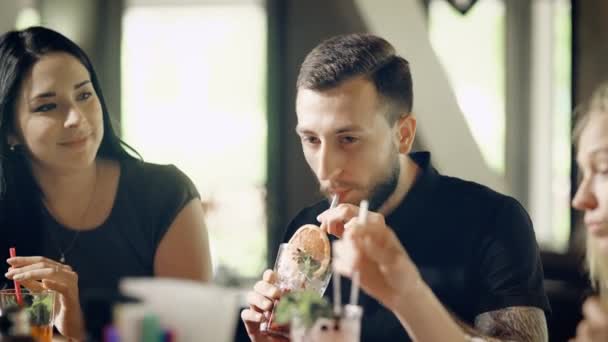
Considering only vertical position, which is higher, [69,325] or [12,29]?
[12,29]

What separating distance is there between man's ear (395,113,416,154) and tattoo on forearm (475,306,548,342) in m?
0.52

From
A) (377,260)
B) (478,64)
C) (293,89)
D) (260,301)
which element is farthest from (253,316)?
(478,64)

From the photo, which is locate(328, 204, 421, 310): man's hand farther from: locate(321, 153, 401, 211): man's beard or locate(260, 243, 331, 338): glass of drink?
locate(321, 153, 401, 211): man's beard

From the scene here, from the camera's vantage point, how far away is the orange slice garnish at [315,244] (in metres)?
1.85

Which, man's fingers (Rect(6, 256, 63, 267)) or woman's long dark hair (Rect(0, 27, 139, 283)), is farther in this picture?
woman's long dark hair (Rect(0, 27, 139, 283))

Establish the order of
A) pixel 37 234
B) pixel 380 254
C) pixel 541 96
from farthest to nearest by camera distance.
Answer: pixel 37 234, pixel 541 96, pixel 380 254

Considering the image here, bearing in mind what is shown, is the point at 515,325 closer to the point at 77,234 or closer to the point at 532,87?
the point at 532,87

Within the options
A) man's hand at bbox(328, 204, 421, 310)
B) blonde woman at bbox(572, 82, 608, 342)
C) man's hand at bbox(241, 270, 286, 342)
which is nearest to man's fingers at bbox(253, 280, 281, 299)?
man's hand at bbox(241, 270, 286, 342)

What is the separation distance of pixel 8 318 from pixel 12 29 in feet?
4.74

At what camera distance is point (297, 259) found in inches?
72.5

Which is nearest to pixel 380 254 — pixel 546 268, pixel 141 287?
pixel 141 287

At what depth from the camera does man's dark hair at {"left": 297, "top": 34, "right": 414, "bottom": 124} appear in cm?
227

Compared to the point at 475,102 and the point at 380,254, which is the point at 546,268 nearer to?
the point at 475,102

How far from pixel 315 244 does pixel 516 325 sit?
0.54 m
